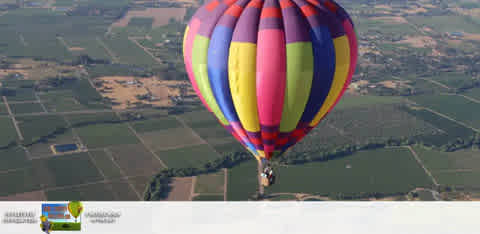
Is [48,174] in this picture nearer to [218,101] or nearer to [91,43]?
[218,101]

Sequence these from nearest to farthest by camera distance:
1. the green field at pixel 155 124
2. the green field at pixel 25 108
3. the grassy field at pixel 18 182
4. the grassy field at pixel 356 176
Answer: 1. the grassy field at pixel 18 182
2. the grassy field at pixel 356 176
3. the green field at pixel 155 124
4. the green field at pixel 25 108

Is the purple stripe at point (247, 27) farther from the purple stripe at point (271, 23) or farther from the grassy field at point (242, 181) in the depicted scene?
the grassy field at point (242, 181)

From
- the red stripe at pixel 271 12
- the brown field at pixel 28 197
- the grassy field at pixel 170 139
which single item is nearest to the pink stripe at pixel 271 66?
the red stripe at pixel 271 12

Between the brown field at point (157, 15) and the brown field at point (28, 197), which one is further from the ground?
the brown field at point (157, 15)

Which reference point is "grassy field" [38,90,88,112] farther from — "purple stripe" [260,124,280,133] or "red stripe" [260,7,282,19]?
"red stripe" [260,7,282,19]

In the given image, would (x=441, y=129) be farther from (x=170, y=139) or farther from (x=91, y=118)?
(x=91, y=118)

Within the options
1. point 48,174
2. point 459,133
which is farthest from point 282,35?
point 459,133

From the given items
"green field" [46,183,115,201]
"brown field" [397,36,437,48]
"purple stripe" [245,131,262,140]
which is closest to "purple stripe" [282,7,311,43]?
"purple stripe" [245,131,262,140]

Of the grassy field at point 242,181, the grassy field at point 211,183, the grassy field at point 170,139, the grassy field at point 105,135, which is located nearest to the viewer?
the grassy field at point 242,181

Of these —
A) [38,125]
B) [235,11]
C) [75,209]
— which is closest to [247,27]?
[235,11]
